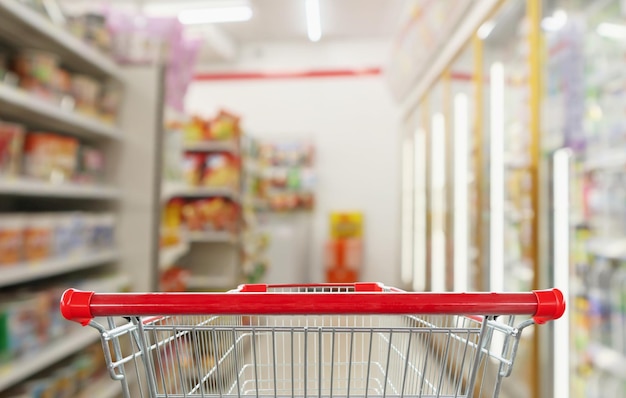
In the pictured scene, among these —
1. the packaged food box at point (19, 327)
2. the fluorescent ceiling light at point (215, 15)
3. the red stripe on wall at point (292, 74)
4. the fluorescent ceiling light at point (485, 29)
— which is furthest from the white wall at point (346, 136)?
the packaged food box at point (19, 327)

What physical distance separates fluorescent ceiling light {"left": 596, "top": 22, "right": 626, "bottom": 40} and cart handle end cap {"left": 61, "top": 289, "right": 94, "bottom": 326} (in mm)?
2254

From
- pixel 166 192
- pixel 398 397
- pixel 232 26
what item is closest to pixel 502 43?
pixel 166 192

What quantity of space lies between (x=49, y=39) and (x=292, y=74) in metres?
6.50

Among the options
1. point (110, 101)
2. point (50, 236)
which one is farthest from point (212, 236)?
point (50, 236)

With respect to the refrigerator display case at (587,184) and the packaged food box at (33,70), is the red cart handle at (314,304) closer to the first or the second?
the refrigerator display case at (587,184)

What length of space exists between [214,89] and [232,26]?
1.28m

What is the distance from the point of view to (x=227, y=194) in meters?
4.75

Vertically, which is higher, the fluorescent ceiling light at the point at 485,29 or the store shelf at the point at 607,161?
the fluorescent ceiling light at the point at 485,29

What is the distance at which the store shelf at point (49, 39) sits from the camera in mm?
2240

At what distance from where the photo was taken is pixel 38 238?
245cm

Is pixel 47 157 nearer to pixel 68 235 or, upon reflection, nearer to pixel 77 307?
pixel 68 235

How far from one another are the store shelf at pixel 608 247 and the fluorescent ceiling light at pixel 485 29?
1.44 meters

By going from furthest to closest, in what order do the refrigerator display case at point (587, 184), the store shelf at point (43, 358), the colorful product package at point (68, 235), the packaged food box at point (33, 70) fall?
1. the colorful product package at point (68, 235)
2. the packaged food box at point (33, 70)
3. the refrigerator display case at point (587, 184)
4. the store shelf at point (43, 358)

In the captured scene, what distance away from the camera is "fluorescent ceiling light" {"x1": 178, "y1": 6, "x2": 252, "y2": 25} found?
7230mm
